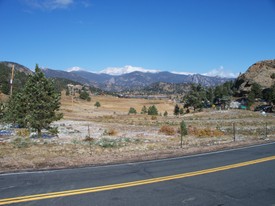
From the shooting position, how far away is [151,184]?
9016mm

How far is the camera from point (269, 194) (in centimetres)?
802

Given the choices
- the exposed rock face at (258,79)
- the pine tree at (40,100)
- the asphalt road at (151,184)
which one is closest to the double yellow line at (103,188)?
the asphalt road at (151,184)

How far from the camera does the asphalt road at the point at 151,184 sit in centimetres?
746

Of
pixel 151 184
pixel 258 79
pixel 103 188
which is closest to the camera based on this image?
pixel 103 188

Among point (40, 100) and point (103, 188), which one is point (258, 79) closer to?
point (40, 100)

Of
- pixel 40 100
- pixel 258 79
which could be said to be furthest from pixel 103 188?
pixel 258 79

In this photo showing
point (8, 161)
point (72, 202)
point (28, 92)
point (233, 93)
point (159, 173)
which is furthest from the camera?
point (233, 93)

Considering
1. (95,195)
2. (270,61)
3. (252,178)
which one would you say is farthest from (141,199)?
(270,61)

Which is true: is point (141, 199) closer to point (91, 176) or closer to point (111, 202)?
point (111, 202)

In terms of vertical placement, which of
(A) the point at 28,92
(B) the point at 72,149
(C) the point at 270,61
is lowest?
(B) the point at 72,149

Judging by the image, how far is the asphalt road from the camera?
7465mm

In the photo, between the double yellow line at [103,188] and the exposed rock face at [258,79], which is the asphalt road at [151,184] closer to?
the double yellow line at [103,188]

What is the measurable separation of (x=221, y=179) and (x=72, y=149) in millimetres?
10427

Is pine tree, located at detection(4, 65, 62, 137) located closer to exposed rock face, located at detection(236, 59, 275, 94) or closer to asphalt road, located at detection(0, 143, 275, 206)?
asphalt road, located at detection(0, 143, 275, 206)
